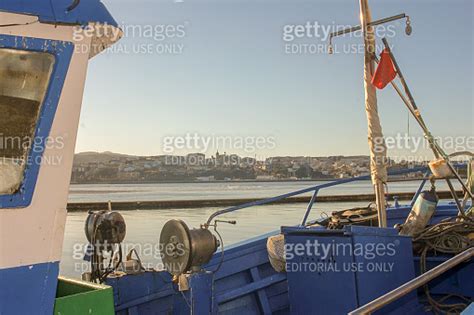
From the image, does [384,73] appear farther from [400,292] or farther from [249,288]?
[249,288]

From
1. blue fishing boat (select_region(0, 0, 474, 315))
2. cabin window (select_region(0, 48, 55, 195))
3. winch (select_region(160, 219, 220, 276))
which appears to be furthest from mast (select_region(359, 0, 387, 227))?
cabin window (select_region(0, 48, 55, 195))

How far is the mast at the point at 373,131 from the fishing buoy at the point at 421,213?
1.76 feet

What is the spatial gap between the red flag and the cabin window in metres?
4.13

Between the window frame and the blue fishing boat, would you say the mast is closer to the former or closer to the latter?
the blue fishing boat

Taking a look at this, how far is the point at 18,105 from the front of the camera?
2918mm

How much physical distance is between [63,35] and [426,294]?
4982 mm

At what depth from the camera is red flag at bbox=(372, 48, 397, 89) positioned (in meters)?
6.08

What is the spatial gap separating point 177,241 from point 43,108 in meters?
2.53

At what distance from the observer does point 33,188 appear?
299 centimetres

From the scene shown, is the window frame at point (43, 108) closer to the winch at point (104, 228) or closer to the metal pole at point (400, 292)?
the metal pole at point (400, 292)

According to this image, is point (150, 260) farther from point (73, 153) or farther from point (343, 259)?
Result: point (73, 153)

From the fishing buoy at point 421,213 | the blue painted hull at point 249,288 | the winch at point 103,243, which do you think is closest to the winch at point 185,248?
the blue painted hull at point 249,288

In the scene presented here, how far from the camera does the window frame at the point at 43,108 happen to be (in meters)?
2.93

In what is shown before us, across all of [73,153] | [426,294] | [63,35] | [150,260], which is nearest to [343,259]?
[426,294]
